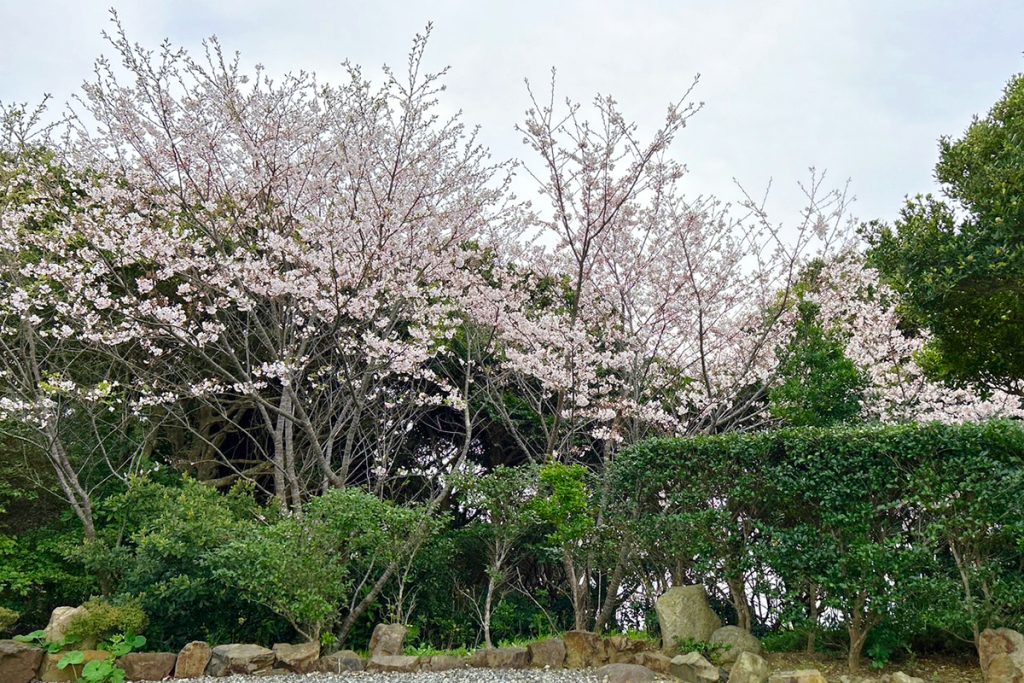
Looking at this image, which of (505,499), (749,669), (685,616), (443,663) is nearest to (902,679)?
(749,669)

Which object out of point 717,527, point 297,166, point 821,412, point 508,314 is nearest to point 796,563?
point 717,527

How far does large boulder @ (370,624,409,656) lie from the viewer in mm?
6082

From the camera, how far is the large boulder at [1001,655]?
4422 millimetres

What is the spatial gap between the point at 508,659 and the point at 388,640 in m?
1.08

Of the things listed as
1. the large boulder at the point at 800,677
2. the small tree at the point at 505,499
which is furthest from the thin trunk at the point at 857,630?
the small tree at the point at 505,499

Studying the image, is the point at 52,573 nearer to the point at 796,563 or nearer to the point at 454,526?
the point at 454,526

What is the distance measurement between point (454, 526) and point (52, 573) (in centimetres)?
423

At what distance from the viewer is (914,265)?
6.60 meters

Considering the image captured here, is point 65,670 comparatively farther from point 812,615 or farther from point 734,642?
point 812,615

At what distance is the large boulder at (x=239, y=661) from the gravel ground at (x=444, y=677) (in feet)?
0.40

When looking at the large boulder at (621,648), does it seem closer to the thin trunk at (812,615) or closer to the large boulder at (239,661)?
the thin trunk at (812,615)

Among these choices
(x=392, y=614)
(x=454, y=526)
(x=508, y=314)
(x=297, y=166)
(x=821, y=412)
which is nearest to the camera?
(x=821, y=412)

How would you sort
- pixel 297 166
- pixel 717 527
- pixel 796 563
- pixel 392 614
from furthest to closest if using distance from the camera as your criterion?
pixel 297 166 < pixel 392 614 < pixel 717 527 < pixel 796 563

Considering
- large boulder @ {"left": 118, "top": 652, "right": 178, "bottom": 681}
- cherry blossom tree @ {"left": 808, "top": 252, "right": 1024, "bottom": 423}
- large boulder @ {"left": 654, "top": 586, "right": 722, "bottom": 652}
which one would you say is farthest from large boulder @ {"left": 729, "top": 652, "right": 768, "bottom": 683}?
cherry blossom tree @ {"left": 808, "top": 252, "right": 1024, "bottom": 423}
